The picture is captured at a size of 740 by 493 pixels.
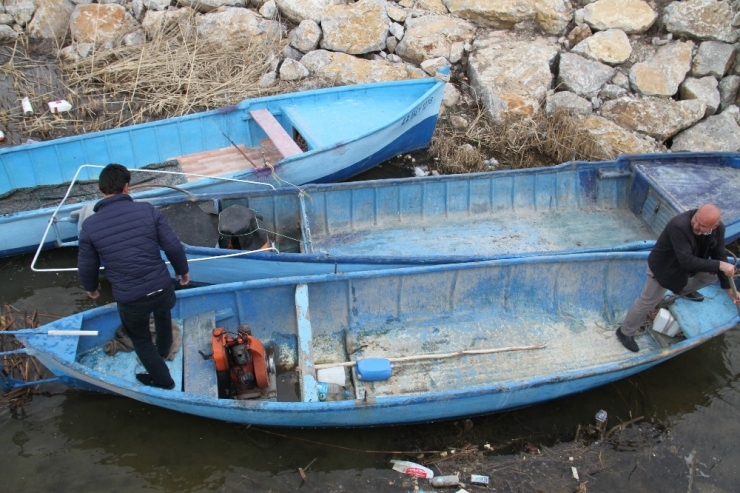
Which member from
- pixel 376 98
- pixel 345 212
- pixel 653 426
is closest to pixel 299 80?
pixel 376 98

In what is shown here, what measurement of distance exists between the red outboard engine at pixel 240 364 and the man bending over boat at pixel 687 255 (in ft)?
12.1

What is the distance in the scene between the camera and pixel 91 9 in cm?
1056

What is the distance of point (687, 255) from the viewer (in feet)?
15.8

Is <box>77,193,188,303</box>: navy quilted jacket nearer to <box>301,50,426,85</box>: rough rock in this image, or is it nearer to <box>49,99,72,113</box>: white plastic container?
<box>49,99,72,113</box>: white plastic container

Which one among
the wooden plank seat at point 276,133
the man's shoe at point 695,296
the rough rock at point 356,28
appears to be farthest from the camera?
the rough rock at point 356,28

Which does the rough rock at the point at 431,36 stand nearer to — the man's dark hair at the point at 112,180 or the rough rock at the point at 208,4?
the rough rock at the point at 208,4

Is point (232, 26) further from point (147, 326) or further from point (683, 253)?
point (683, 253)

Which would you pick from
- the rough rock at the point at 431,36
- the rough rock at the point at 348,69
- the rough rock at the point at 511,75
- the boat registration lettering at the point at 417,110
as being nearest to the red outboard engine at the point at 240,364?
the boat registration lettering at the point at 417,110

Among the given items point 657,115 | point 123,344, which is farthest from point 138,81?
point 657,115

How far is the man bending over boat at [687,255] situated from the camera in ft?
15.7

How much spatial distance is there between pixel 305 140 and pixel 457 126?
315 cm

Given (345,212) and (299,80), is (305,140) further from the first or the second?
(299,80)

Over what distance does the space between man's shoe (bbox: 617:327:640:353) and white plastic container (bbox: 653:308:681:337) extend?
278mm

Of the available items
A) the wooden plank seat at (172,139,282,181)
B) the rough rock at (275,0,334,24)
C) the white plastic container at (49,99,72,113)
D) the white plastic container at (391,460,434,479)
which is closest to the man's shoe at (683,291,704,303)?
the white plastic container at (391,460,434,479)
